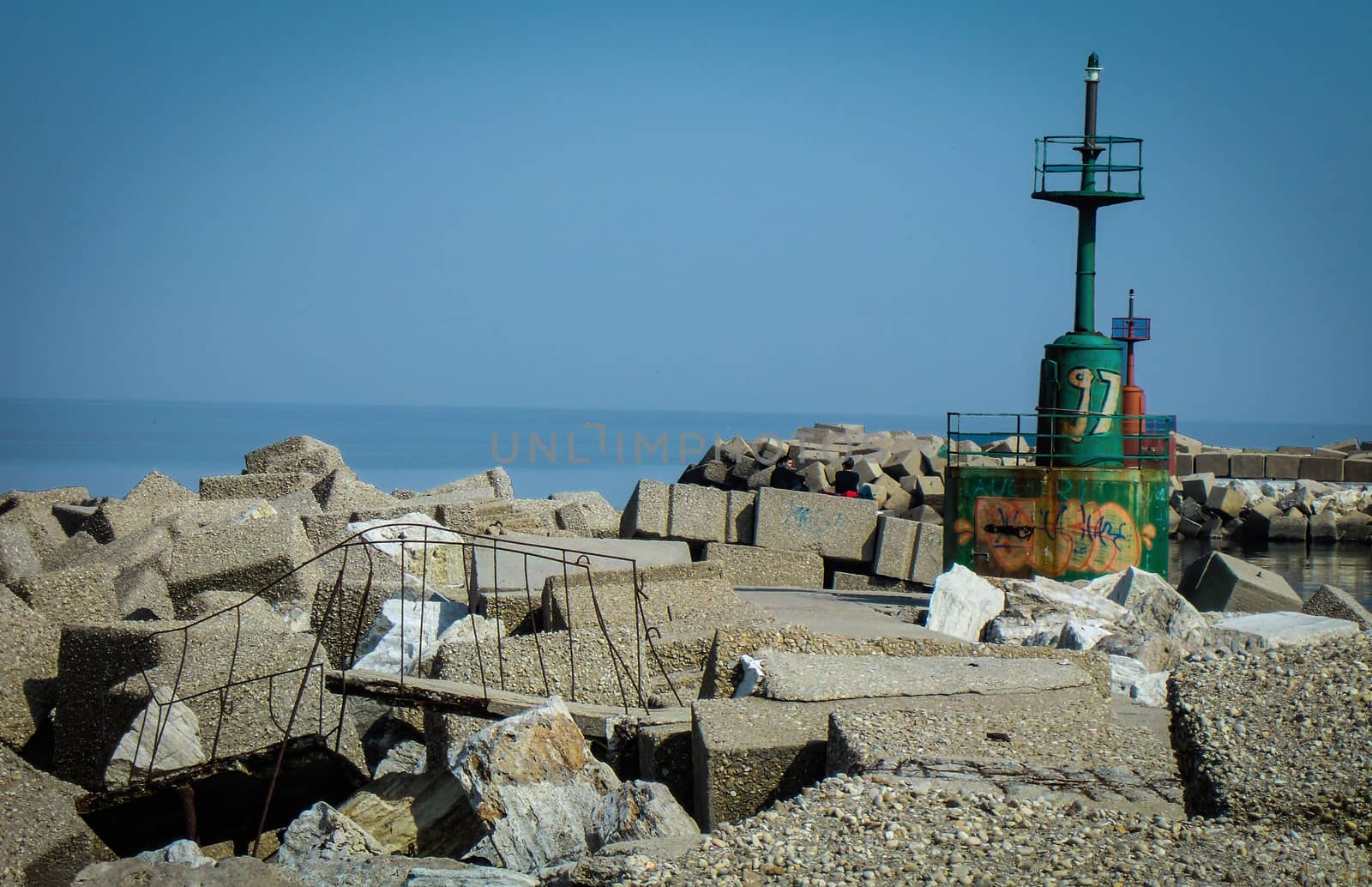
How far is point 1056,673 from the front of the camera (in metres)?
4.90

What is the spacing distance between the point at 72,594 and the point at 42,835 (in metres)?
2.81

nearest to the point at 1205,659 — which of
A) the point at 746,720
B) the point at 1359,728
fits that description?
the point at 1359,728

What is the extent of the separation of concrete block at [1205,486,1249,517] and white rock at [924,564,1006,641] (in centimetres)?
2441

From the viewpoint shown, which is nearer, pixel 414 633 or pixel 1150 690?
pixel 1150 690

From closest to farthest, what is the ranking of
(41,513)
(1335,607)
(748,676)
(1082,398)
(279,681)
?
1. (748,676)
2. (279,681)
3. (1335,607)
4. (41,513)
5. (1082,398)

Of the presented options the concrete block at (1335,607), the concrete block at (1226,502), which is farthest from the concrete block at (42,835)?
the concrete block at (1226,502)

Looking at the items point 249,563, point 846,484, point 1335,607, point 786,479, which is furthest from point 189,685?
point 786,479

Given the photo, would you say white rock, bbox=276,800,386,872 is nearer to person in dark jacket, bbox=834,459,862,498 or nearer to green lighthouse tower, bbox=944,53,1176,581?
green lighthouse tower, bbox=944,53,1176,581

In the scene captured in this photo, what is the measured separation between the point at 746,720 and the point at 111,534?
24.2ft

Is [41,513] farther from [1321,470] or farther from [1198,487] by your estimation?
[1321,470]

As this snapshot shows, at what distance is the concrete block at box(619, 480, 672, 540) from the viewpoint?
31.3ft

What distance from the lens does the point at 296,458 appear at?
1251 cm

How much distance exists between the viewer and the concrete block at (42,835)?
4.35 metres

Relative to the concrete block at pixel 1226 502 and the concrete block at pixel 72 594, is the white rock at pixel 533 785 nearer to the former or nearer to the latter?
the concrete block at pixel 72 594
